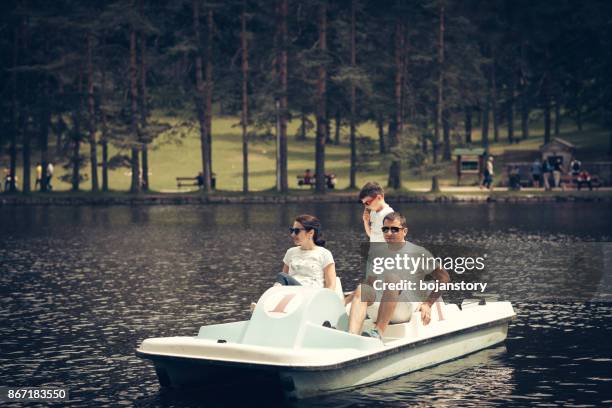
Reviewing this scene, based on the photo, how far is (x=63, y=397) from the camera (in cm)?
1716

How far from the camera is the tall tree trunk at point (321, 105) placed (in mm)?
77938

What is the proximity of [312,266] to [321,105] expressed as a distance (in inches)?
2439

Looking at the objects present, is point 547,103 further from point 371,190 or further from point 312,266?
point 312,266

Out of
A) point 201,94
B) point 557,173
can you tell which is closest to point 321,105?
point 201,94

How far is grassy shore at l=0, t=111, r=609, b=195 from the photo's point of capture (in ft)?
306

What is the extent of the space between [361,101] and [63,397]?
216 feet

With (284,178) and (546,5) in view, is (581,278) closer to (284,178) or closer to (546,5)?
(284,178)

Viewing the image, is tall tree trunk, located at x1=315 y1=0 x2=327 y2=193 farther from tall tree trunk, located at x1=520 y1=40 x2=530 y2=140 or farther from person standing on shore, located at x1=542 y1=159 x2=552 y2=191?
tall tree trunk, located at x1=520 y1=40 x2=530 y2=140

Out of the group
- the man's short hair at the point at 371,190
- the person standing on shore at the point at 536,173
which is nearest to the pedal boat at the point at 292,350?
the man's short hair at the point at 371,190

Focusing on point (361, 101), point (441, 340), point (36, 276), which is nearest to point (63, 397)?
point (441, 340)

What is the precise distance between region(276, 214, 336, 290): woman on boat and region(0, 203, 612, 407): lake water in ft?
5.64

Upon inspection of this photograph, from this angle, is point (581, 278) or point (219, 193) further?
point (219, 193)

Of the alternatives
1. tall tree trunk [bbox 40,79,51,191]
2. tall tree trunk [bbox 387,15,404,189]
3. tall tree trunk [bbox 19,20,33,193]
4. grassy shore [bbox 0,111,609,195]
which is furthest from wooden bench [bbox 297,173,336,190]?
tall tree trunk [bbox 19,20,33,193]

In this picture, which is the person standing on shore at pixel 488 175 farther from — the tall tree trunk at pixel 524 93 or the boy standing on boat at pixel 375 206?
the boy standing on boat at pixel 375 206
